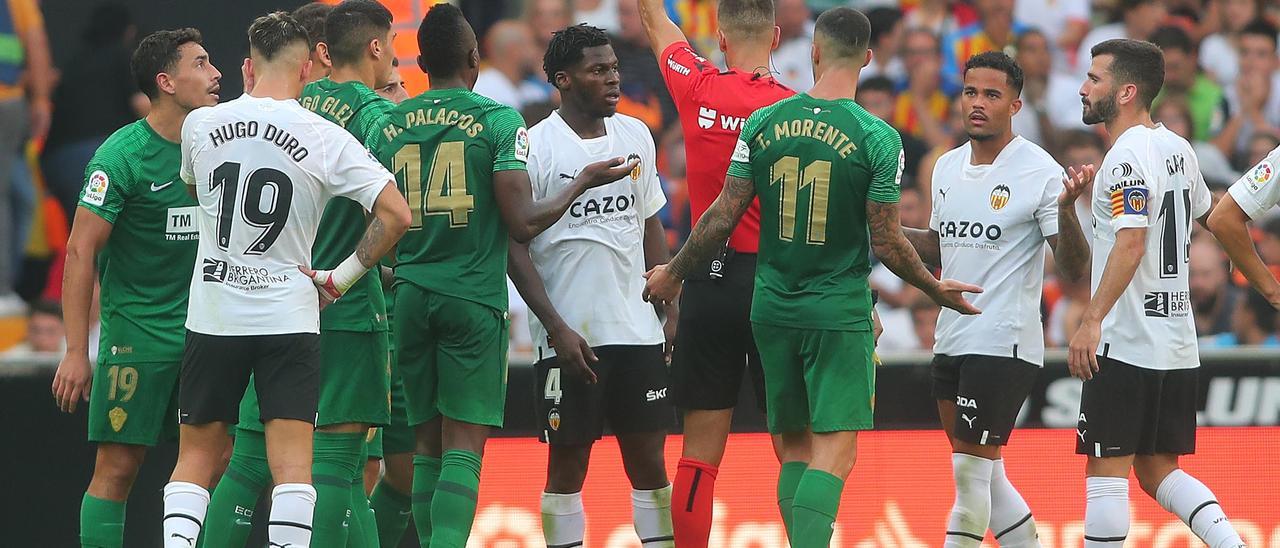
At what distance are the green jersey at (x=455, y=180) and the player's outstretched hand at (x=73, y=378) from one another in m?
1.47

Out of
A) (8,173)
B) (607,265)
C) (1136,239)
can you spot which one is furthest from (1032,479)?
(8,173)

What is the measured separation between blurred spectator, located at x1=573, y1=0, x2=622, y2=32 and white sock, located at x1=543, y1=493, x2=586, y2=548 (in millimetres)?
5513

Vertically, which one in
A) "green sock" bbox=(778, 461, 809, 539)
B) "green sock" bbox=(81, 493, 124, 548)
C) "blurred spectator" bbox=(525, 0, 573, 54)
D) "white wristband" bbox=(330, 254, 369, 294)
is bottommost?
"green sock" bbox=(81, 493, 124, 548)

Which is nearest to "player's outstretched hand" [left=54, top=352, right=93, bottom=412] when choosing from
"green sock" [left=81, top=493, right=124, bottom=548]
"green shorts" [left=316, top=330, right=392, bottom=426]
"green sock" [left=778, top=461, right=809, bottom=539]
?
"green sock" [left=81, top=493, right=124, bottom=548]

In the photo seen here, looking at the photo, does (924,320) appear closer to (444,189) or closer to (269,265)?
(444,189)

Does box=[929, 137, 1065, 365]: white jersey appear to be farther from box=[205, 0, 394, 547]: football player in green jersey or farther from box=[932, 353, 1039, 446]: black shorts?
box=[205, 0, 394, 547]: football player in green jersey

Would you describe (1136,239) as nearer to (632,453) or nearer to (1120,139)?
(1120,139)

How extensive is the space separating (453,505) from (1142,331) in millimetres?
3150

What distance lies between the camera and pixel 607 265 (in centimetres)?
689

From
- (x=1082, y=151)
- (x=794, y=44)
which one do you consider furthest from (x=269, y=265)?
(x=1082, y=151)

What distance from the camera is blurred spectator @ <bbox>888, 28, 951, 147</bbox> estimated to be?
12.0 m

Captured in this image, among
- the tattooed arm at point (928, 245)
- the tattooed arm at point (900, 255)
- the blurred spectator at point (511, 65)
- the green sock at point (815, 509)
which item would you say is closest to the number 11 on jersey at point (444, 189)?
the tattooed arm at point (900, 255)

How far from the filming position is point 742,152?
252 inches

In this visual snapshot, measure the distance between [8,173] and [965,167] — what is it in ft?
22.2
